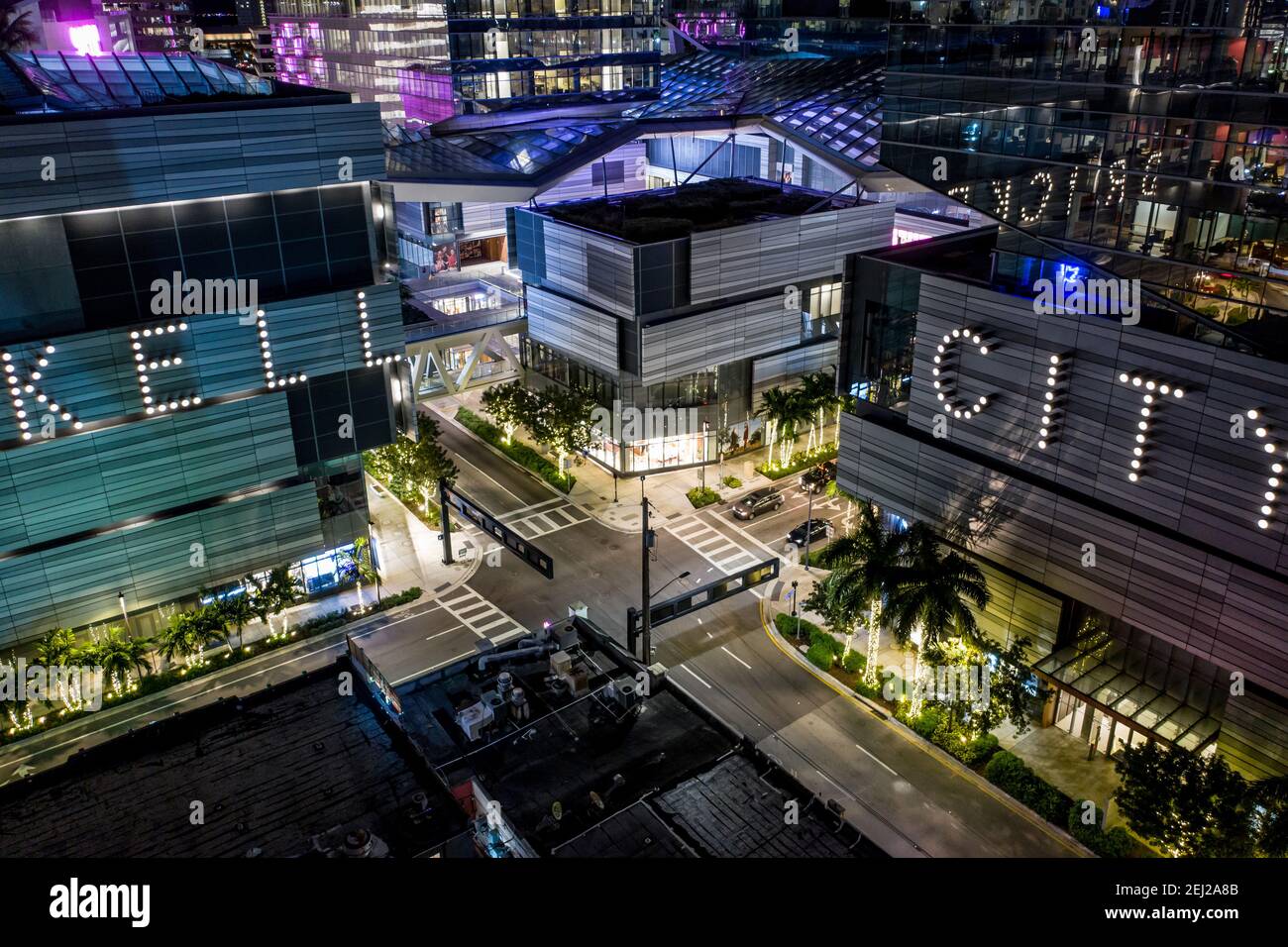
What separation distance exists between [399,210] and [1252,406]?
253ft

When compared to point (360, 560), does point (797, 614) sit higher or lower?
lower

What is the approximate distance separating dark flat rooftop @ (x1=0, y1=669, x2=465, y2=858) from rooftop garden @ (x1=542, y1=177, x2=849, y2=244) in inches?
1529

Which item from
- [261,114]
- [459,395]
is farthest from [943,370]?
[459,395]

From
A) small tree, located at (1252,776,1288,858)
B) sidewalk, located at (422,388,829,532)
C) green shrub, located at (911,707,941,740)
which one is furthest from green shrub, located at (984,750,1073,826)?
sidewalk, located at (422,388,829,532)

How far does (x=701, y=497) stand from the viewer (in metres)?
63.4

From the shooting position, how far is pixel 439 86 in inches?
4048

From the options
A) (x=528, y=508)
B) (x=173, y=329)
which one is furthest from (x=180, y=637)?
(x=528, y=508)

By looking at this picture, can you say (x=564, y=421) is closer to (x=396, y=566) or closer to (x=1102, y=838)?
(x=396, y=566)

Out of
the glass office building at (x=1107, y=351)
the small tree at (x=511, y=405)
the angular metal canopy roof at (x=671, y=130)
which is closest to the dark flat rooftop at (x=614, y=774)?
the glass office building at (x=1107, y=351)

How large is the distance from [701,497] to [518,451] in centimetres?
1497

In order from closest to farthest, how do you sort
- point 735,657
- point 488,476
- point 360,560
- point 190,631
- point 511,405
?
point 190,631 → point 735,657 → point 360,560 → point 511,405 → point 488,476

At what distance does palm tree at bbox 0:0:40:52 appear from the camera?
286 feet
